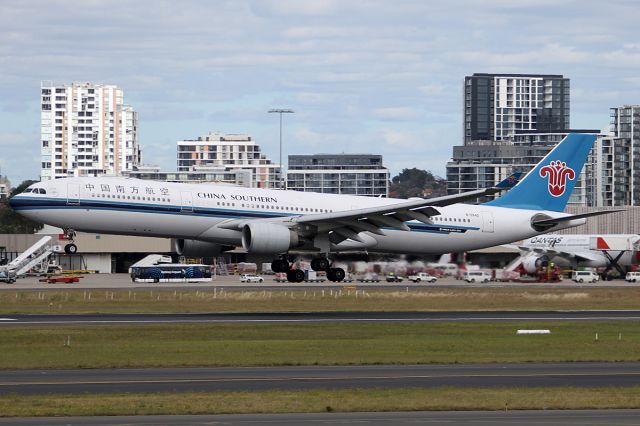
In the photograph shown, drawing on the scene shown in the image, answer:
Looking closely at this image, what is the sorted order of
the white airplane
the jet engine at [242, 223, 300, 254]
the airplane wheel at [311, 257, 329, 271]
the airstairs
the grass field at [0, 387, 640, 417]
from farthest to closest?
the airstairs, the white airplane, the airplane wheel at [311, 257, 329, 271], the jet engine at [242, 223, 300, 254], the grass field at [0, 387, 640, 417]

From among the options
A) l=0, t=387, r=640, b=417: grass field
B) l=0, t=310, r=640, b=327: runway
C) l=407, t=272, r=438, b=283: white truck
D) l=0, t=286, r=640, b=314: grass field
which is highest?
l=0, t=387, r=640, b=417: grass field

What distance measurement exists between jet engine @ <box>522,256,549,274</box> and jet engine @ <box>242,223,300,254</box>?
32741 millimetres

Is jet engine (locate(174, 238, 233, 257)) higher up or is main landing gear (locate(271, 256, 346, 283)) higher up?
jet engine (locate(174, 238, 233, 257))

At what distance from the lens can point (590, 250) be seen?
9906 centimetres

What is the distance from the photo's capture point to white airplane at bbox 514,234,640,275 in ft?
315

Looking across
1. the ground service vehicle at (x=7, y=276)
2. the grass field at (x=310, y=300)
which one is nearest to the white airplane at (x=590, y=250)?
the grass field at (x=310, y=300)

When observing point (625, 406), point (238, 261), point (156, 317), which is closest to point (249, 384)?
point (625, 406)

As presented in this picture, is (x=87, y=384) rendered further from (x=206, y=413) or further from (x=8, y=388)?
(x=206, y=413)

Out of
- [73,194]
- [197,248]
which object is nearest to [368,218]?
[197,248]

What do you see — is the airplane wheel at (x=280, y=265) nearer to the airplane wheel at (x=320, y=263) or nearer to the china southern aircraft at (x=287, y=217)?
the china southern aircraft at (x=287, y=217)

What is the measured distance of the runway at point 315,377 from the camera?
2780 cm

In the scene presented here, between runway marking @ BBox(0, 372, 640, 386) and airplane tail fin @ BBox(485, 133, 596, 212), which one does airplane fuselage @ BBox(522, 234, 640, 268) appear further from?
runway marking @ BBox(0, 372, 640, 386)

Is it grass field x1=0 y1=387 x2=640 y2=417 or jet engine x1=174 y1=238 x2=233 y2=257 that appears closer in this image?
grass field x1=0 y1=387 x2=640 y2=417

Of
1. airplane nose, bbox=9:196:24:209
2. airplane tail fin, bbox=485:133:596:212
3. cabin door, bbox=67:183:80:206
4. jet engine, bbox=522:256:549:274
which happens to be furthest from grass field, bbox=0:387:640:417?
jet engine, bbox=522:256:549:274
